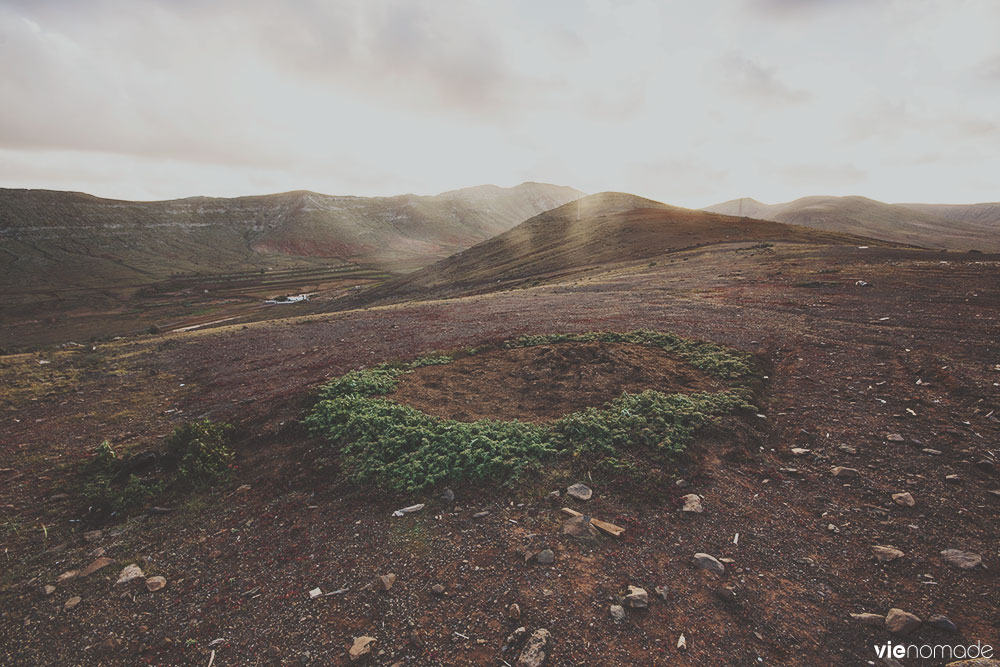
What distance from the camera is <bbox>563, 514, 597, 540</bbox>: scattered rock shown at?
543 centimetres

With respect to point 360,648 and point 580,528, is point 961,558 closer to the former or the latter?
point 580,528

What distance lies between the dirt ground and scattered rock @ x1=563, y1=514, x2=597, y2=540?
0.13 metres

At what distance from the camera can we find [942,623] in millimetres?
3916

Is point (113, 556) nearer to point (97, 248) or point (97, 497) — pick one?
point (97, 497)

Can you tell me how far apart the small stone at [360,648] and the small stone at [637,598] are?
Result: 2.86 m

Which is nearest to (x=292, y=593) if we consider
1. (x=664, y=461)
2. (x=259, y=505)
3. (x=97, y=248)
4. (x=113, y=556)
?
(x=259, y=505)

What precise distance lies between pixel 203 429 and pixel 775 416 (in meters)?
12.3

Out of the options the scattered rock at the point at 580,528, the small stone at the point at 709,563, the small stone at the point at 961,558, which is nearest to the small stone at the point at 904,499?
the small stone at the point at 961,558

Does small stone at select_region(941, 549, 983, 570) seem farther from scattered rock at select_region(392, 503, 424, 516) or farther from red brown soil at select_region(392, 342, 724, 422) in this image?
scattered rock at select_region(392, 503, 424, 516)

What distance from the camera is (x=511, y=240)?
81.6 meters

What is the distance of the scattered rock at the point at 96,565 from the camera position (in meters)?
5.35

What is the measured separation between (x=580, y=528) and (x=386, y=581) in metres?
2.69

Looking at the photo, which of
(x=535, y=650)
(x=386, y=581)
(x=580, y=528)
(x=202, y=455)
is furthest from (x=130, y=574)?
(x=580, y=528)

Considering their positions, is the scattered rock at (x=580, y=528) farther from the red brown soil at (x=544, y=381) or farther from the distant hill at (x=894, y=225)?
the distant hill at (x=894, y=225)
